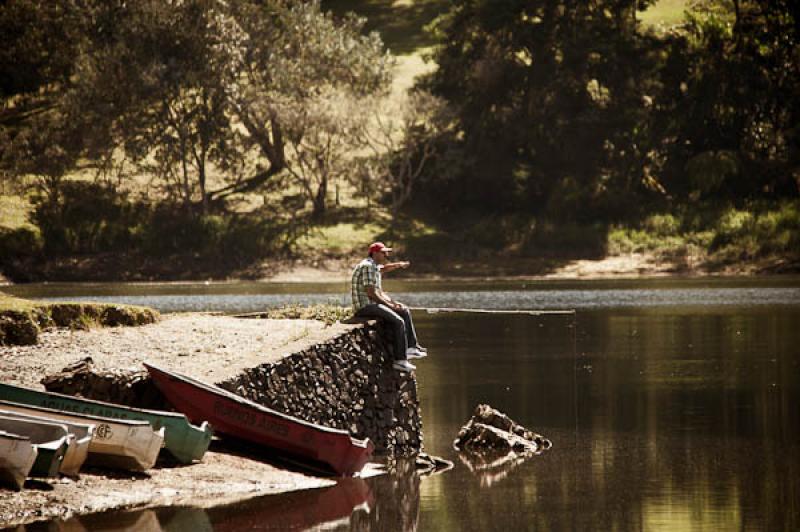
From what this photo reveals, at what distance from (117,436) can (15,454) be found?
1812mm

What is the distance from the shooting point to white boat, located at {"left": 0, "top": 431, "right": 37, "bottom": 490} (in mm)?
19688

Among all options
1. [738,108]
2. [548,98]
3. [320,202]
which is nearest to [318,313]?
[320,202]

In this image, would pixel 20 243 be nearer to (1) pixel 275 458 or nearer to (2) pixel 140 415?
(1) pixel 275 458

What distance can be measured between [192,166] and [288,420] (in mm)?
67793

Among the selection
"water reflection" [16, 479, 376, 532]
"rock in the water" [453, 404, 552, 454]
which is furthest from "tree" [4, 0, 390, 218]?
"water reflection" [16, 479, 376, 532]

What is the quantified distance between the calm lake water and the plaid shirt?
2913 millimetres

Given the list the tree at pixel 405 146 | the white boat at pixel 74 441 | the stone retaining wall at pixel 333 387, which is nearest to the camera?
the white boat at pixel 74 441

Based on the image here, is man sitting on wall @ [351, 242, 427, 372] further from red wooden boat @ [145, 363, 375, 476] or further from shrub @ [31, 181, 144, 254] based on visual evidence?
shrub @ [31, 181, 144, 254]

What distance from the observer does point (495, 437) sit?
90.9ft

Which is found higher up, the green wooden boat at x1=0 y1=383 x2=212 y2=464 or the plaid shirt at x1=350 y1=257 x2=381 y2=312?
the plaid shirt at x1=350 y1=257 x2=381 y2=312

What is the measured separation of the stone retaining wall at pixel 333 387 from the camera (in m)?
23.9

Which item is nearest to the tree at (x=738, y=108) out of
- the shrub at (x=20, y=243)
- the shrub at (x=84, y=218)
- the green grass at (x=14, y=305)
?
the shrub at (x=84, y=218)

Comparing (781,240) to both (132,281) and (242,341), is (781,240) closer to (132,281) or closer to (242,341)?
(132,281)

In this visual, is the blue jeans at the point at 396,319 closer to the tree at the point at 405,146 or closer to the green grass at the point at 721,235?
the green grass at the point at 721,235
